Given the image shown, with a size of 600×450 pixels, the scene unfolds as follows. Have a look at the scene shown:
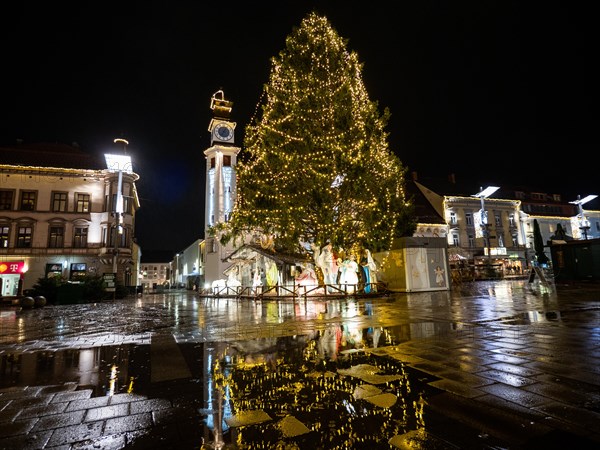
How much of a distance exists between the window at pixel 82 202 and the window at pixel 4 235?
7119 mm

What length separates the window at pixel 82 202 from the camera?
1512 inches

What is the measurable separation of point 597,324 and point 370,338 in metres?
4.90

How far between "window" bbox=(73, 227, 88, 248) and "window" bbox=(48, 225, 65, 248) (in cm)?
118

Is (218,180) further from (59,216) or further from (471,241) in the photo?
(471,241)

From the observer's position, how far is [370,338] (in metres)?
6.65

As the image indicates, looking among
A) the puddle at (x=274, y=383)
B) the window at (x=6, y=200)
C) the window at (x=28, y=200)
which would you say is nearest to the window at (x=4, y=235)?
the window at (x=6, y=200)

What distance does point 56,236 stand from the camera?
123ft

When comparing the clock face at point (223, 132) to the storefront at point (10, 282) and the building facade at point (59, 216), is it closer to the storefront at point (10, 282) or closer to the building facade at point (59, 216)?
the building facade at point (59, 216)

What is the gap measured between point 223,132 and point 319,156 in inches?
1022

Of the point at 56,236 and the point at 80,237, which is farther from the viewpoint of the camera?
the point at 80,237

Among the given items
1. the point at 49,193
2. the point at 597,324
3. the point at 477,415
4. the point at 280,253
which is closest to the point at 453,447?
the point at 477,415

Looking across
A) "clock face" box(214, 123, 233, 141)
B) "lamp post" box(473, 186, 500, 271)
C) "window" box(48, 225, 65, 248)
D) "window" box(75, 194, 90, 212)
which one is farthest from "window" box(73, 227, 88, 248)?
"lamp post" box(473, 186, 500, 271)

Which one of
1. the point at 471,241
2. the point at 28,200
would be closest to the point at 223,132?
the point at 28,200

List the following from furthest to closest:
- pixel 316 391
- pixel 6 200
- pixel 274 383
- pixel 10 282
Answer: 1. pixel 6 200
2. pixel 10 282
3. pixel 274 383
4. pixel 316 391
